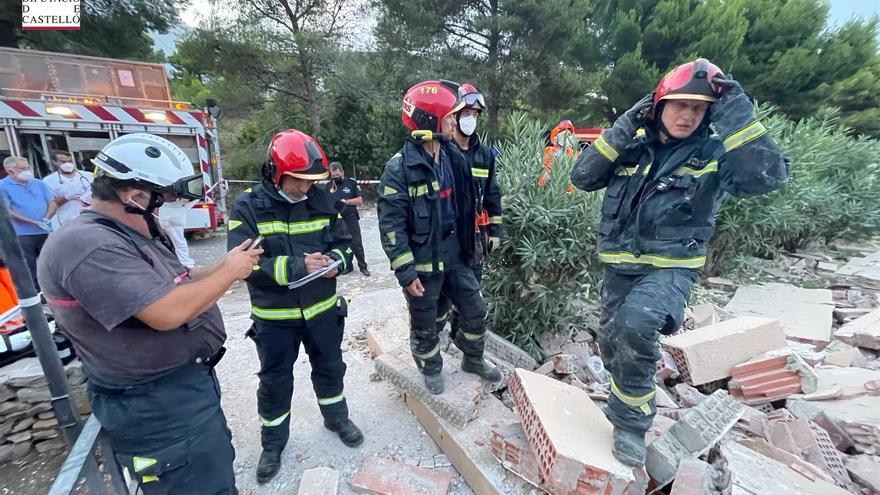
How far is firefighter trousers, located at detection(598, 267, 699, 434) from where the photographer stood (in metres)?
1.89

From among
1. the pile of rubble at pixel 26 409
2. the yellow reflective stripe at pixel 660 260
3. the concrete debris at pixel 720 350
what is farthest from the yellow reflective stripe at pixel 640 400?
the pile of rubble at pixel 26 409

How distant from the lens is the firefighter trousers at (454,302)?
2551mm

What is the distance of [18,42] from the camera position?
31.1ft

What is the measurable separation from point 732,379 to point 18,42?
1512 centimetres

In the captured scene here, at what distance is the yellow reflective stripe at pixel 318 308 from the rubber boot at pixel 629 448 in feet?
5.45

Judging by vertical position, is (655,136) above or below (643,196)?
above

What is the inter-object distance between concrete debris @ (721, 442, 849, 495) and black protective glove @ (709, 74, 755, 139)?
62.8 inches

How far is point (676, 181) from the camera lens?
1.98m

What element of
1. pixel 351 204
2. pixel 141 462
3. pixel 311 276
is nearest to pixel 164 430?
pixel 141 462

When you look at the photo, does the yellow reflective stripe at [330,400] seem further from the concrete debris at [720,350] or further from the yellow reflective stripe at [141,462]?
the concrete debris at [720,350]

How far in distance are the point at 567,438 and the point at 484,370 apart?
0.94 m

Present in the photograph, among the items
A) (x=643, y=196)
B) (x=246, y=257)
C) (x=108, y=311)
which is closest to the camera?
(x=108, y=311)

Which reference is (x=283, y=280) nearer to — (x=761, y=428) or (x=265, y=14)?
(x=761, y=428)

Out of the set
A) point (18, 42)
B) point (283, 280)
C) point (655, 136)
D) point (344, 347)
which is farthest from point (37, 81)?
point (655, 136)
